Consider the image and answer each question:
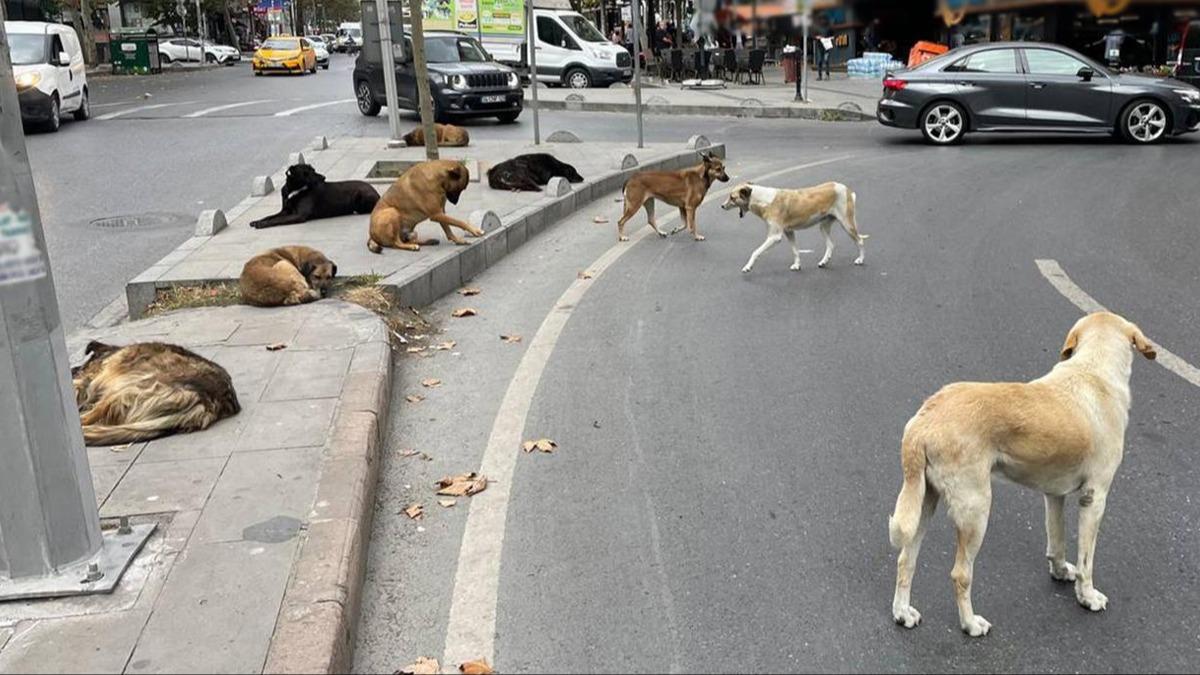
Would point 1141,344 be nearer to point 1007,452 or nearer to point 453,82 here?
point 1007,452

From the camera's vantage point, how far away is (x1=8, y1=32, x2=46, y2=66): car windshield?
19.2 meters

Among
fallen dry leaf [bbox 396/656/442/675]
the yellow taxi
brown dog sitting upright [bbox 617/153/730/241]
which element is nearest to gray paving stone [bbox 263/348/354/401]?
fallen dry leaf [bbox 396/656/442/675]

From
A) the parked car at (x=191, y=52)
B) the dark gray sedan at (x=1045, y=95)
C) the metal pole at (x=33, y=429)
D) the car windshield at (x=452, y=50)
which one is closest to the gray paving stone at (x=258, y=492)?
the metal pole at (x=33, y=429)

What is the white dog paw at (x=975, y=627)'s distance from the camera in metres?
3.38

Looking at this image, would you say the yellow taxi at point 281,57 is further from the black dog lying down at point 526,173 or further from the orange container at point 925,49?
the orange container at point 925,49

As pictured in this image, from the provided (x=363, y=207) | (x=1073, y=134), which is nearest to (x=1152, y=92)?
(x=1073, y=134)

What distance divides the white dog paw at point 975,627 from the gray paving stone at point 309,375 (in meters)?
3.34

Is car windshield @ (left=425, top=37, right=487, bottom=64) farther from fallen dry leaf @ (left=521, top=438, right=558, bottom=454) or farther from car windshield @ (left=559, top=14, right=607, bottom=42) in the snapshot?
fallen dry leaf @ (left=521, top=438, right=558, bottom=454)

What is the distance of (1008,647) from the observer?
335cm

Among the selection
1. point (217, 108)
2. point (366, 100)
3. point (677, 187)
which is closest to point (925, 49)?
point (677, 187)

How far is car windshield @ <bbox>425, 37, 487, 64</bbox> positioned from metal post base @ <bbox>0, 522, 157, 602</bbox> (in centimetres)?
1842

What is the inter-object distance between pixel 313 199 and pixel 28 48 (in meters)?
13.3

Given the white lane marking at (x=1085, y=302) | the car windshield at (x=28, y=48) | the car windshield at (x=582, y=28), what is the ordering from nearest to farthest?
the white lane marking at (x=1085, y=302) < the car windshield at (x=28, y=48) < the car windshield at (x=582, y=28)

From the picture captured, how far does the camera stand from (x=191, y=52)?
52062 millimetres
